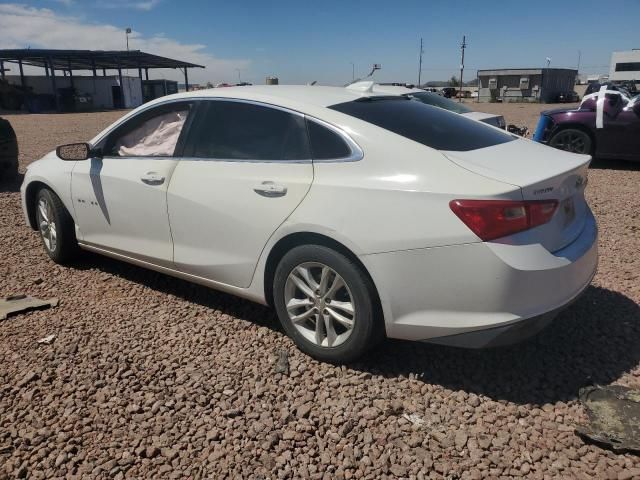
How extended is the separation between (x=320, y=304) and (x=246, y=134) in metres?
1.23

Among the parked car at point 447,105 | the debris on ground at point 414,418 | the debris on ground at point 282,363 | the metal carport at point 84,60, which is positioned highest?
the metal carport at point 84,60

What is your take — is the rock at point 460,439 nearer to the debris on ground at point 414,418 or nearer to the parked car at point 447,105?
the debris on ground at point 414,418

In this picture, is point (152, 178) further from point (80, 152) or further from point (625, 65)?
point (625, 65)

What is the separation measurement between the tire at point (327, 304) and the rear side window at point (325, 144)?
21.1 inches

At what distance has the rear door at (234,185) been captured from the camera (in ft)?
10.7

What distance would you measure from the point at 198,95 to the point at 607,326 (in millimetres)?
3238

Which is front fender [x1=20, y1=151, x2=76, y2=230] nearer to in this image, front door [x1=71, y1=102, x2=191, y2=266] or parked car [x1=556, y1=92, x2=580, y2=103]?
front door [x1=71, y1=102, x2=191, y2=266]

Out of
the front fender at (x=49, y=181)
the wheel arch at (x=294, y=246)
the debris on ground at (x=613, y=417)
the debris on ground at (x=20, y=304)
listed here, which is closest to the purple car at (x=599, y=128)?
the debris on ground at (x=613, y=417)

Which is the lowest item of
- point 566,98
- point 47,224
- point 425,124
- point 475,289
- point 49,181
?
point 566,98

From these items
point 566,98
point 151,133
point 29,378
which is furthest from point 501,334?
point 566,98

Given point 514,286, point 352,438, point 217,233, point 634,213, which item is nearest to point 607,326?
point 514,286

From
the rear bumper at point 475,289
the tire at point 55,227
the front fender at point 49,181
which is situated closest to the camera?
the rear bumper at point 475,289

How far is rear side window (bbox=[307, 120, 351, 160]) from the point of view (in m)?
3.11

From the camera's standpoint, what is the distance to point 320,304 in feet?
10.4
